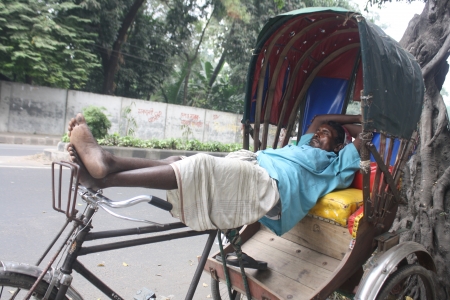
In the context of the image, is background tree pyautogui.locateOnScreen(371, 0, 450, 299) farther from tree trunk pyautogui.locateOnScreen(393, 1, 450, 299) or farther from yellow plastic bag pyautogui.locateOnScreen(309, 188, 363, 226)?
yellow plastic bag pyautogui.locateOnScreen(309, 188, 363, 226)

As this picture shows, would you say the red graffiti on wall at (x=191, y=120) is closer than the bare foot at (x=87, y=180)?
No

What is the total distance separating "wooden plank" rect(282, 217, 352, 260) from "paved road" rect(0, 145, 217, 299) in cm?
111

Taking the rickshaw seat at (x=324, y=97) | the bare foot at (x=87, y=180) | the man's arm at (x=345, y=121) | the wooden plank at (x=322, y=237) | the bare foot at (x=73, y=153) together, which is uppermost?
the rickshaw seat at (x=324, y=97)

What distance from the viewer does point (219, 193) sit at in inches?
75.6

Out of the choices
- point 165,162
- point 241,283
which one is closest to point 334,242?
point 241,283

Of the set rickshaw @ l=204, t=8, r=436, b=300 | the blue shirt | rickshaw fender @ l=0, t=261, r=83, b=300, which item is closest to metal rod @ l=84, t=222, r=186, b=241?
rickshaw fender @ l=0, t=261, r=83, b=300

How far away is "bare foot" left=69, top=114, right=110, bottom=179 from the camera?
1.57 metres

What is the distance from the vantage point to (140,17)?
54.2 feet

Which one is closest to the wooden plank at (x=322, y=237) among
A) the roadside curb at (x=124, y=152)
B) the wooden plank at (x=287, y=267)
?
the wooden plank at (x=287, y=267)

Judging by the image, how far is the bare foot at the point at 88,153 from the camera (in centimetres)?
157

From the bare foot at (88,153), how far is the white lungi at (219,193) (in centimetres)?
33

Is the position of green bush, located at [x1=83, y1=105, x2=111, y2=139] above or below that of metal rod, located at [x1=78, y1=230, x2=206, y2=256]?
above

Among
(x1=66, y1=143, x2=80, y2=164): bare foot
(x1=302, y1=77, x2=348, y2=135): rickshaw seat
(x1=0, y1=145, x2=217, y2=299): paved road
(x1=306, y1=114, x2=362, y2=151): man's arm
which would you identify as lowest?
(x1=0, y1=145, x2=217, y2=299): paved road

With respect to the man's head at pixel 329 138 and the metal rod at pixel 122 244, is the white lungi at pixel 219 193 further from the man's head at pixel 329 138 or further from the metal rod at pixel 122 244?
the man's head at pixel 329 138
